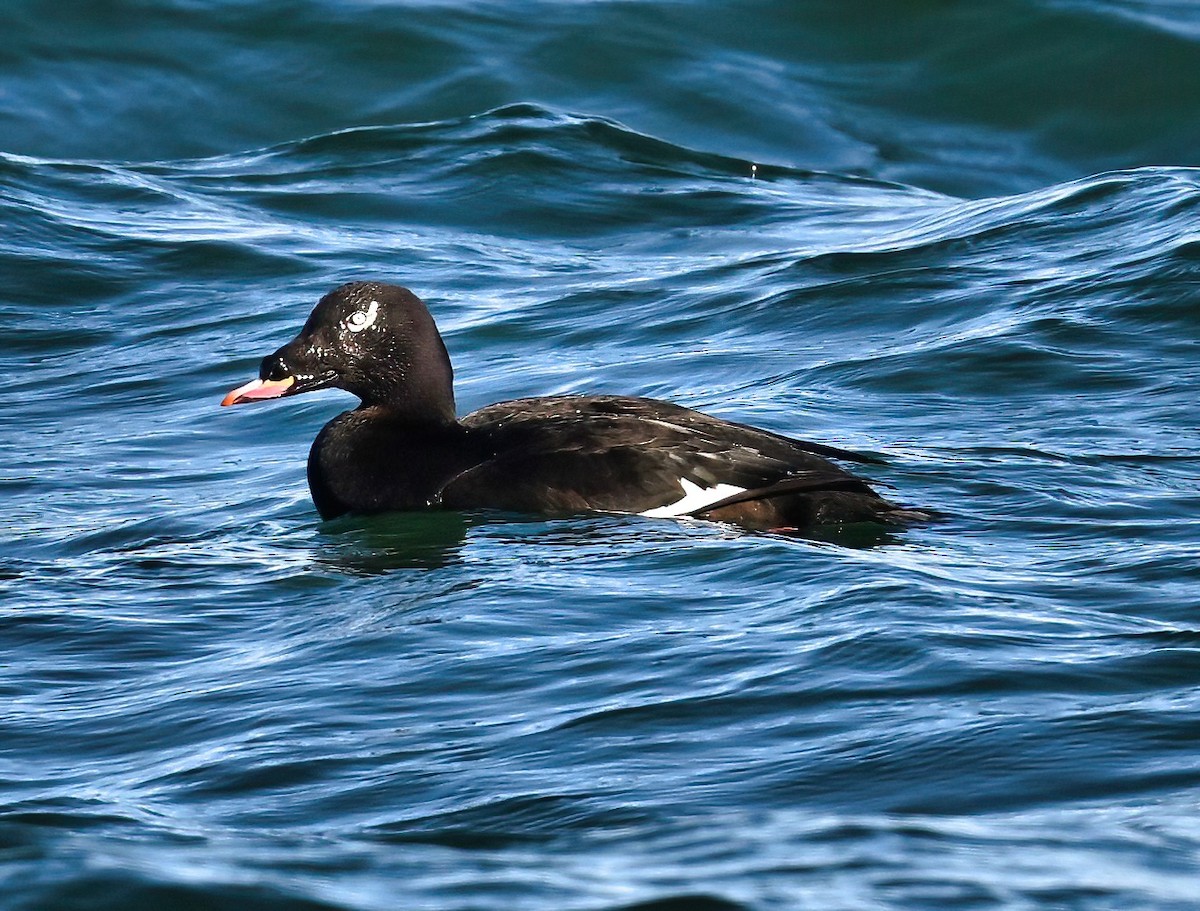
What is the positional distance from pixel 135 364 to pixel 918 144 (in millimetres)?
7984

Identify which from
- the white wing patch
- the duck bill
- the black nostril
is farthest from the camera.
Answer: the black nostril

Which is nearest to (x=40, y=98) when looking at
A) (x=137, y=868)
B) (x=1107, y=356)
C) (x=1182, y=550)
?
(x=1107, y=356)

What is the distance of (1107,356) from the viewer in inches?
364

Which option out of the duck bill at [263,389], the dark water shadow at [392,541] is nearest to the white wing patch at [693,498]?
the dark water shadow at [392,541]

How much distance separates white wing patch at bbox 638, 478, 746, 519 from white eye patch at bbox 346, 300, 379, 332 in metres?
1.46

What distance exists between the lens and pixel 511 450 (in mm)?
7039

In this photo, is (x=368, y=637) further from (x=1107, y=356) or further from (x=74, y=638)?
(x=1107, y=356)

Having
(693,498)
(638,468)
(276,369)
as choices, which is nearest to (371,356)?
(276,369)

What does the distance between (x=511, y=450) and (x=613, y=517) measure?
0.46 metres

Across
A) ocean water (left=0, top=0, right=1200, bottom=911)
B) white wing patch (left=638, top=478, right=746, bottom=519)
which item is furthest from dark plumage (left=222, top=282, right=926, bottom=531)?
ocean water (left=0, top=0, right=1200, bottom=911)

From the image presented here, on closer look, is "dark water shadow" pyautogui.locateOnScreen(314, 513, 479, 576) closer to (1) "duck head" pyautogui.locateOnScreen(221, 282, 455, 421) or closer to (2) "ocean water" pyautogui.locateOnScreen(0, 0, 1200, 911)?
(2) "ocean water" pyautogui.locateOnScreen(0, 0, 1200, 911)

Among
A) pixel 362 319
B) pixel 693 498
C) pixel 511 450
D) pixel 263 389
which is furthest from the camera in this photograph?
pixel 362 319

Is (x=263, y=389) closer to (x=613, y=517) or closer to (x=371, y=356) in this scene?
(x=371, y=356)

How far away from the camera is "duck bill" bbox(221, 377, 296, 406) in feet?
24.4
